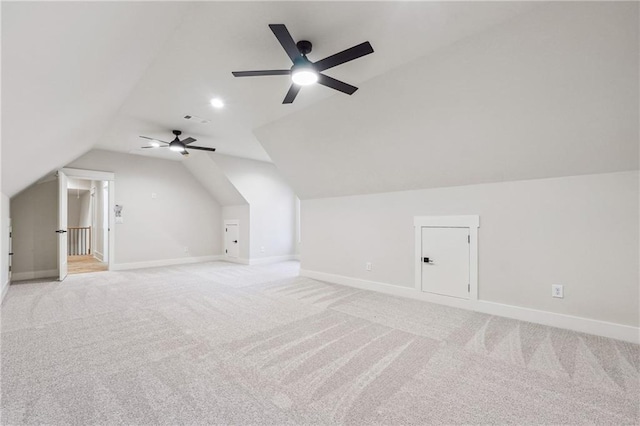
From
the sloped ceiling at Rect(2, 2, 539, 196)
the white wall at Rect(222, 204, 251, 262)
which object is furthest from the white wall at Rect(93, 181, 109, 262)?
the sloped ceiling at Rect(2, 2, 539, 196)

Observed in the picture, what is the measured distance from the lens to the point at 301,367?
2184mm

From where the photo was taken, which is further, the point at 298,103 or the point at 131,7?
the point at 298,103

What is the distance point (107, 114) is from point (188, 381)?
3749 mm

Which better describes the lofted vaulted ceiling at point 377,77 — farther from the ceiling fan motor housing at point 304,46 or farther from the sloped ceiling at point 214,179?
the sloped ceiling at point 214,179

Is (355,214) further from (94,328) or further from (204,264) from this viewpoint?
(204,264)

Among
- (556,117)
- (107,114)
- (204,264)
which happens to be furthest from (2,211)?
(556,117)

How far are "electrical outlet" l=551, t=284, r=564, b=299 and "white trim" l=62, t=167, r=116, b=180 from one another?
8.19 meters

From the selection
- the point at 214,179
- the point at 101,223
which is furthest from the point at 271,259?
the point at 101,223

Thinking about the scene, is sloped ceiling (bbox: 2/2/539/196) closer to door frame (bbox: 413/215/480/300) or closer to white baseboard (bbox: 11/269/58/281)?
door frame (bbox: 413/215/480/300)

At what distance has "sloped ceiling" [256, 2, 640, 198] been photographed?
2.12 m

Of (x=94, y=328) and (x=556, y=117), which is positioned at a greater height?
(x=556, y=117)

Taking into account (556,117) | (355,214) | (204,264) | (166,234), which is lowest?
(204,264)

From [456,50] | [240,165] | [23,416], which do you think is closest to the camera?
[23,416]

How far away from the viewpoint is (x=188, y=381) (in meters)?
2.00
